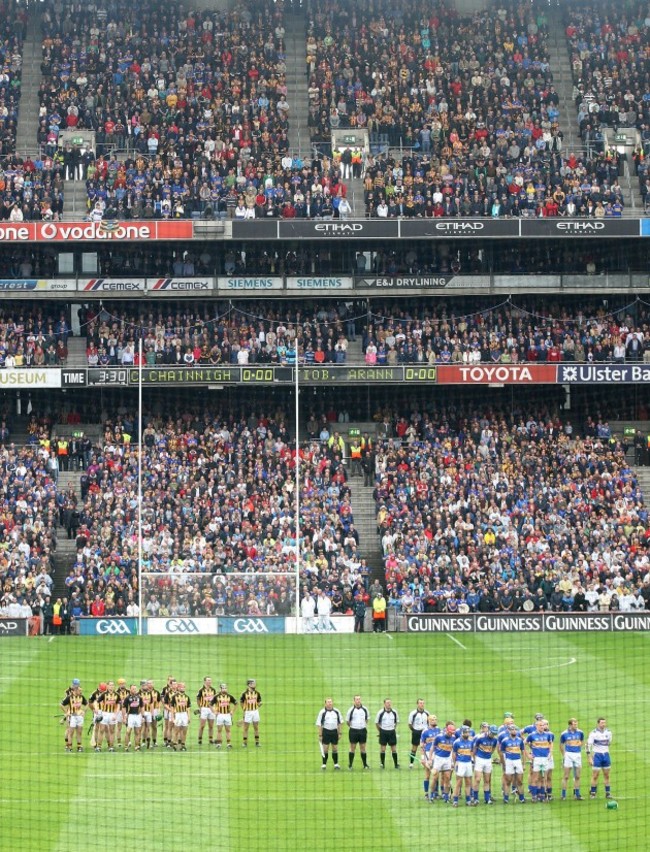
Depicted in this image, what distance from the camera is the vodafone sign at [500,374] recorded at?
173ft

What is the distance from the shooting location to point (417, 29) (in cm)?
6081

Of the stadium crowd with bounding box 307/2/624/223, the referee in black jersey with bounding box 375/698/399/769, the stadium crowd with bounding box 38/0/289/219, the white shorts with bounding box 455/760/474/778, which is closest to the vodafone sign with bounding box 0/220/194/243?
the stadium crowd with bounding box 38/0/289/219

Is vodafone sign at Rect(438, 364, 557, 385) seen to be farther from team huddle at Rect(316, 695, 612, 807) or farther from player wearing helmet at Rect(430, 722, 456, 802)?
player wearing helmet at Rect(430, 722, 456, 802)

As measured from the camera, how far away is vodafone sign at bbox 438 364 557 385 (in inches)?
2079

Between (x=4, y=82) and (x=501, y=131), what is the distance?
18.7 metres

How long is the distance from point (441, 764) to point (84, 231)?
106ft

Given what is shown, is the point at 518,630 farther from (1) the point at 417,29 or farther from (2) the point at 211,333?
(1) the point at 417,29

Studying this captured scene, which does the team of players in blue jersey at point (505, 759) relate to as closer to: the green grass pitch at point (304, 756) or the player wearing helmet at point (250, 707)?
the green grass pitch at point (304, 756)

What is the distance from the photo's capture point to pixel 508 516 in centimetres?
4844

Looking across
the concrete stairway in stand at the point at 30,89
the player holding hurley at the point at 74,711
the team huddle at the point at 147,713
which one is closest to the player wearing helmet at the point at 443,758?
the team huddle at the point at 147,713

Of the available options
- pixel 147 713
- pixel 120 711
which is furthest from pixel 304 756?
pixel 120 711

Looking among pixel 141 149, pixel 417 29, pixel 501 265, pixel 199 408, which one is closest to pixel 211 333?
pixel 199 408

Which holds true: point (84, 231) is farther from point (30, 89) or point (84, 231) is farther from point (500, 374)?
point (500, 374)

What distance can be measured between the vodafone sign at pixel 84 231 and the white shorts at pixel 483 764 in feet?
105
